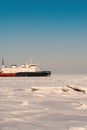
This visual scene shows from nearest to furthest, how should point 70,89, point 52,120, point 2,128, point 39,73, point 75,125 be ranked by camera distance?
point 2,128, point 75,125, point 52,120, point 70,89, point 39,73

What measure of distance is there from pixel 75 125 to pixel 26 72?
3727 inches

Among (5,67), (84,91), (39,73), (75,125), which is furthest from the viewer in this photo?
(5,67)

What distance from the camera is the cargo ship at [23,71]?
329ft

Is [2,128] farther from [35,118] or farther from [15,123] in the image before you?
[35,118]

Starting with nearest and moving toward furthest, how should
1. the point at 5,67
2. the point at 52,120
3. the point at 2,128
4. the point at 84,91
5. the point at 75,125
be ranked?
the point at 2,128
the point at 75,125
the point at 52,120
the point at 84,91
the point at 5,67

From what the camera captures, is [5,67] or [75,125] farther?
[5,67]

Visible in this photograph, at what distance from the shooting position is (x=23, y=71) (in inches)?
4033

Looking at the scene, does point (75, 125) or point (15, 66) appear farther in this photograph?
point (15, 66)

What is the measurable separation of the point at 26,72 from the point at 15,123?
9444 cm

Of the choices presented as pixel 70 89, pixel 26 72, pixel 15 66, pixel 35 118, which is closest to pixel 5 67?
pixel 15 66

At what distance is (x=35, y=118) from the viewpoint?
6844 millimetres

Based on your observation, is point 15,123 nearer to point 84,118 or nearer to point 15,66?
point 84,118

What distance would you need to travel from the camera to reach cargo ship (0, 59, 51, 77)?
100 metres

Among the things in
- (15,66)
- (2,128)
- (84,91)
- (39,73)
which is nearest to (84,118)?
(2,128)
